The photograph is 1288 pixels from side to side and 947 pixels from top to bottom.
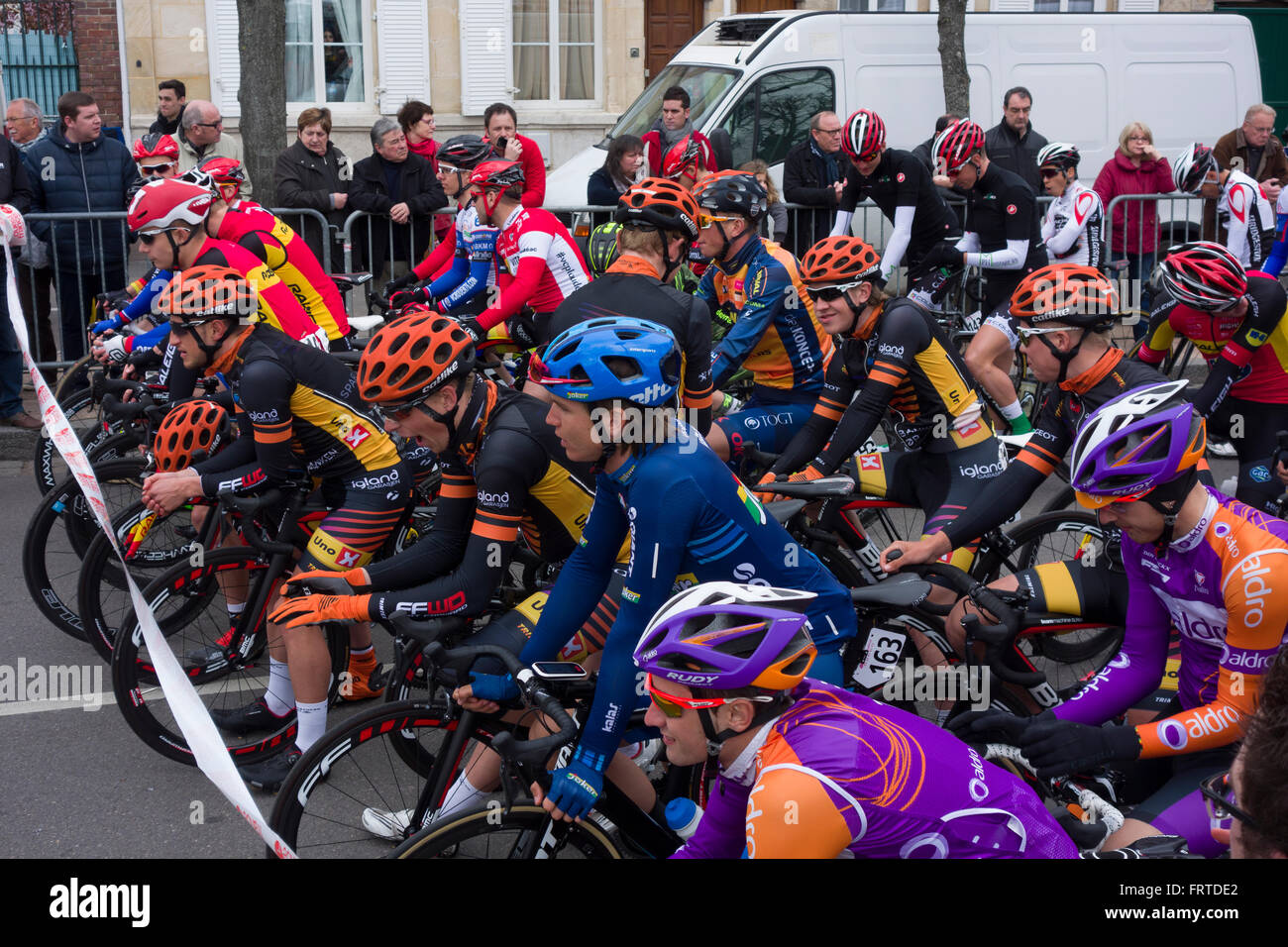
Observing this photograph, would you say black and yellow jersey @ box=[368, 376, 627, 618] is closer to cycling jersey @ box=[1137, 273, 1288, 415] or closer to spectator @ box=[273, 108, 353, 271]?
cycling jersey @ box=[1137, 273, 1288, 415]

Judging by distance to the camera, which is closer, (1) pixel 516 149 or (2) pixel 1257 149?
(1) pixel 516 149

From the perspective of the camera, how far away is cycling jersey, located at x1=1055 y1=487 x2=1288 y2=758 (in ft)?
11.8

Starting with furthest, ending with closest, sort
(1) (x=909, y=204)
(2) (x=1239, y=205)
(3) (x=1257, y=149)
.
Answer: (3) (x=1257, y=149) → (2) (x=1239, y=205) → (1) (x=909, y=204)

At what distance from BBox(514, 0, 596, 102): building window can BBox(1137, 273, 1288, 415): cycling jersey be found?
16.1m

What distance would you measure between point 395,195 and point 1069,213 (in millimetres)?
5487

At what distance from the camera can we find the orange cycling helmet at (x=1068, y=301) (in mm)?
5133

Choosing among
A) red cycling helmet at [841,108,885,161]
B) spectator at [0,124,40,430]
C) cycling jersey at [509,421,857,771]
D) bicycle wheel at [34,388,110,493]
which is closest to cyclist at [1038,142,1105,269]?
red cycling helmet at [841,108,885,161]

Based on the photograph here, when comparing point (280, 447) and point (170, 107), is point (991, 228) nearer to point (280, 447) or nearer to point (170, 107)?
point (280, 447)

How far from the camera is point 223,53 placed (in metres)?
19.4

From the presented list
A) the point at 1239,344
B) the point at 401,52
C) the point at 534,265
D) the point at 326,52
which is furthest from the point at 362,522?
the point at 326,52

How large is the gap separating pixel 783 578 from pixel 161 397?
4.32m

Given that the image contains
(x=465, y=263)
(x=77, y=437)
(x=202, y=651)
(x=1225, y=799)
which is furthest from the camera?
(x=465, y=263)

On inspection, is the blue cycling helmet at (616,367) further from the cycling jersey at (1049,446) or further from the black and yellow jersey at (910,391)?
the black and yellow jersey at (910,391)

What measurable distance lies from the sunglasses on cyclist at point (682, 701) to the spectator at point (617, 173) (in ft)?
25.4
